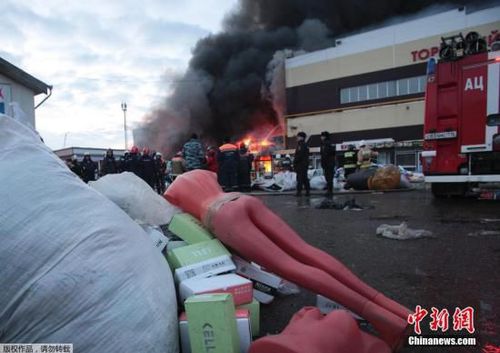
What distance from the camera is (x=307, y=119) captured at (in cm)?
3178

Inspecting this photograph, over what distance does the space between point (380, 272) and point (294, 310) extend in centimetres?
87

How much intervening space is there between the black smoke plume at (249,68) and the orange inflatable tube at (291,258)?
93.1 feet

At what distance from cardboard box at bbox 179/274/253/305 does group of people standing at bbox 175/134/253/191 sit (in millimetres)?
6883

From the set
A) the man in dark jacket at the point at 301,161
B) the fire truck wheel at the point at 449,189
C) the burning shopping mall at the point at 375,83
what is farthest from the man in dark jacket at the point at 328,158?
the burning shopping mall at the point at 375,83

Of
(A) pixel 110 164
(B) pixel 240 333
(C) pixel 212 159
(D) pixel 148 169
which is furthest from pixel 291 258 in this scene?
(A) pixel 110 164

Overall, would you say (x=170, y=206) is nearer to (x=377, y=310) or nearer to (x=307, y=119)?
(x=377, y=310)

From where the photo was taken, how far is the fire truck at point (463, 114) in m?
6.37

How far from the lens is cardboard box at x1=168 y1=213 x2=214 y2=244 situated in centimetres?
221

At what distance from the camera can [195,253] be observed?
2.02 meters

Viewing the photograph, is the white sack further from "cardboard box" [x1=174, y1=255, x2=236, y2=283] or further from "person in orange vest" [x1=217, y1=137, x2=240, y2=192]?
"person in orange vest" [x1=217, y1=137, x2=240, y2=192]

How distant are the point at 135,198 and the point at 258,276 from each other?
0.98 m

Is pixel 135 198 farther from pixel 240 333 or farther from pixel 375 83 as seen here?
pixel 375 83

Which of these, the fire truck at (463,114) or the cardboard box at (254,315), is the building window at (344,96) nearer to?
the fire truck at (463,114)

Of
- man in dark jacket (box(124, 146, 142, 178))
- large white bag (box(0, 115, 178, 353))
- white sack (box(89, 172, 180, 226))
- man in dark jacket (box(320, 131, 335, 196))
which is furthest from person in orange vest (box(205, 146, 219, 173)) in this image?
large white bag (box(0, 115, 178, 353))
